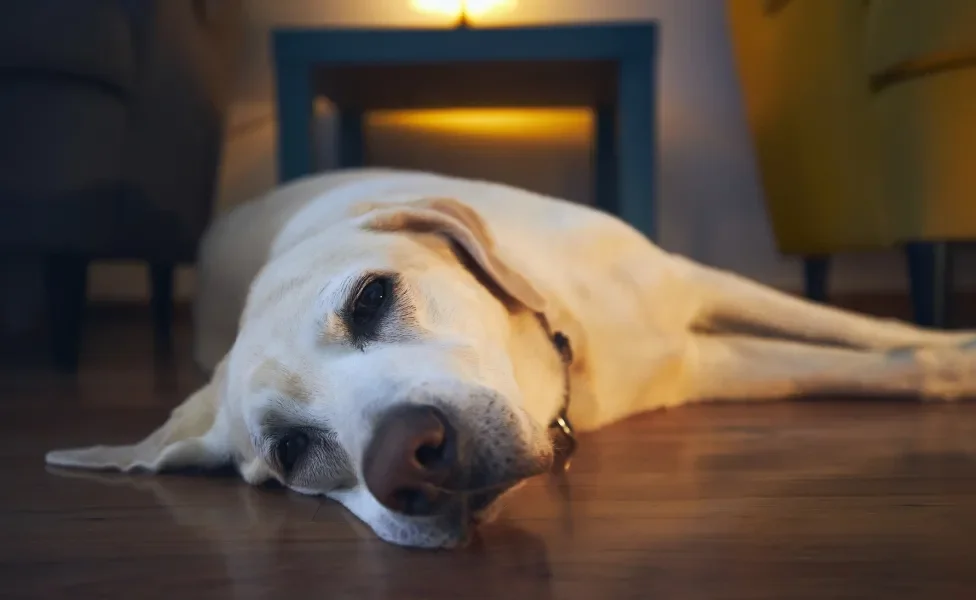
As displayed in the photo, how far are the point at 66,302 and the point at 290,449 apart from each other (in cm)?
144

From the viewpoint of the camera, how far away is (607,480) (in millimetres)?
1237

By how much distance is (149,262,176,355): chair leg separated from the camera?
300 cm

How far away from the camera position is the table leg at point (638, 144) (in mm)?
2395

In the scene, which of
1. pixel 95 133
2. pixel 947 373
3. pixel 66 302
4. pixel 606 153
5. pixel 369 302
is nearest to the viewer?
pixel 369 302

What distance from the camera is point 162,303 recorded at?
305 cm

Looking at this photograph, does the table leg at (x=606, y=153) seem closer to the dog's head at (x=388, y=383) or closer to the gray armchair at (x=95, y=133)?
the gray armchair at (x=95, y=133)

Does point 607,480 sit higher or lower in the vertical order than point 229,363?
lower

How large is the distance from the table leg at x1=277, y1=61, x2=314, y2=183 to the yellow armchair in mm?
1357

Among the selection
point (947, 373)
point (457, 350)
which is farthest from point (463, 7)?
point (457, 350)

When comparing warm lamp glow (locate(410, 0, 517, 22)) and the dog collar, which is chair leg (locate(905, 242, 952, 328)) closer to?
the dog collar

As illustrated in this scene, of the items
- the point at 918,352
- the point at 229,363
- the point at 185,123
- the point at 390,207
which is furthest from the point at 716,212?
the point at 229,363

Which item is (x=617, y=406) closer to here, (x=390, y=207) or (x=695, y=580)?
(x=390, y=207)

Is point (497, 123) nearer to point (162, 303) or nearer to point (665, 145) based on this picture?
point (665, 145)

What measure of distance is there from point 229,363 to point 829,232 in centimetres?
175
